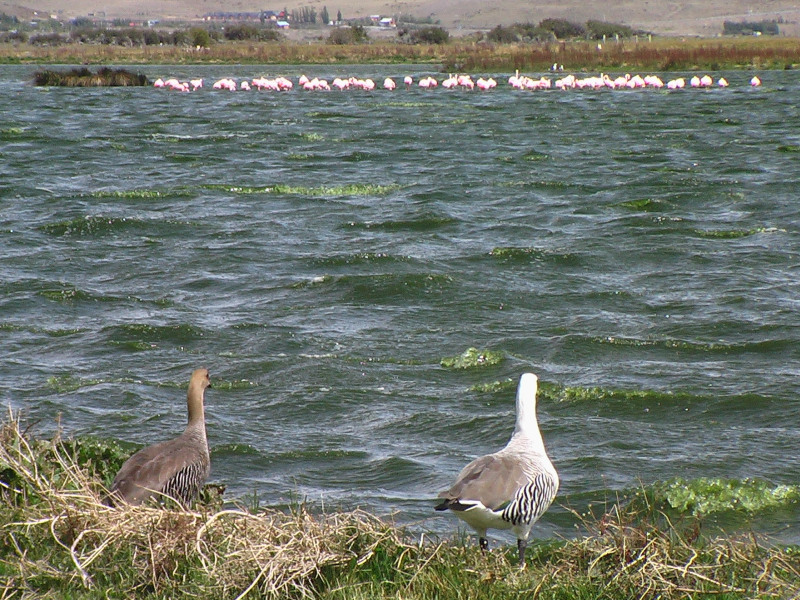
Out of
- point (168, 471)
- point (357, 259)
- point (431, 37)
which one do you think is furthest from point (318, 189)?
point (431, 37)

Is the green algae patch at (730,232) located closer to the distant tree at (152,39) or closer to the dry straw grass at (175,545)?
the dry straw grass at (175,545)

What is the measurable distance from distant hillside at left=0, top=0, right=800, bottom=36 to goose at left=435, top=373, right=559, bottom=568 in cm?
11639

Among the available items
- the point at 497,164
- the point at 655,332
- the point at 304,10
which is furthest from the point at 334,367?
the point at 304,10

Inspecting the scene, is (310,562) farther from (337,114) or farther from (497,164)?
(337,114)

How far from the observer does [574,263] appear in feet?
44.4

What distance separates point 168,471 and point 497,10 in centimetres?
16366

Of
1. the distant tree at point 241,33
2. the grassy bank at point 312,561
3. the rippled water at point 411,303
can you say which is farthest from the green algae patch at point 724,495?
the distant tree at point 241,33

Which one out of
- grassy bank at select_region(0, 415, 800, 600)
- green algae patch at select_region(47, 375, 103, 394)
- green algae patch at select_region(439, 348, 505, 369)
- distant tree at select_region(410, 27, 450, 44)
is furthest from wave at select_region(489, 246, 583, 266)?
distant tree at select_region(410, 27, 450, 44)

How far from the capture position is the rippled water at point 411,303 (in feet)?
25.9

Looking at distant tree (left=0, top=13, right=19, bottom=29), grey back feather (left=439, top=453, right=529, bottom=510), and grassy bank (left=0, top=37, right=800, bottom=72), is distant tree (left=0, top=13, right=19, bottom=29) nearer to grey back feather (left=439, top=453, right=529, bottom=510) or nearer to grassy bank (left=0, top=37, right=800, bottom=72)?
grassy bank (left=0, top=37, right=800, bottom=72)

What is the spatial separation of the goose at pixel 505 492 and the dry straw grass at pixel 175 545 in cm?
47

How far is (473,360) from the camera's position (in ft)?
32.2

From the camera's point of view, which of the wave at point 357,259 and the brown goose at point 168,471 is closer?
the brown goose at point 168,471

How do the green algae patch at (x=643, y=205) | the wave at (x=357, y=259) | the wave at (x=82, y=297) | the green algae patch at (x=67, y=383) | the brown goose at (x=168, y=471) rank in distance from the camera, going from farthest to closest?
the green algae patch at (x=643, y=205)
the wave at (x=357, y=259)
the wave at (x=82, y=297)
the green algae patch at (x=67, y=383)
the brown goose at (x=168, y=471)
